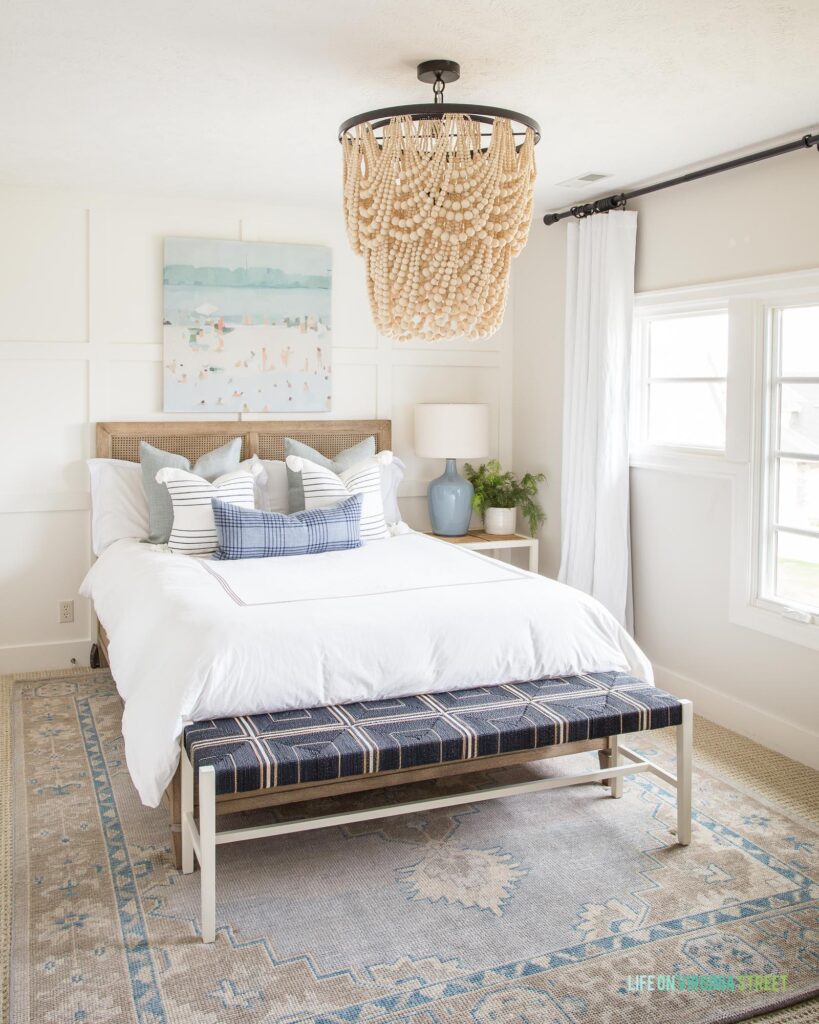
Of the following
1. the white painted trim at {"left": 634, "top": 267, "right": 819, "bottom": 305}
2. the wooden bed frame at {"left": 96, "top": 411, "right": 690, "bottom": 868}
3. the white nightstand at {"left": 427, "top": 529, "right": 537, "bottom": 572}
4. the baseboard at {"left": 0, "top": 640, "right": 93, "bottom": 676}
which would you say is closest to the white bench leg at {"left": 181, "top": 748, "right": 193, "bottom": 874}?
the wooden bed frame at {"left": 96, "top": 411, "right": 690, "bottom": 868}

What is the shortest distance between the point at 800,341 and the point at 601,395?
1040mm

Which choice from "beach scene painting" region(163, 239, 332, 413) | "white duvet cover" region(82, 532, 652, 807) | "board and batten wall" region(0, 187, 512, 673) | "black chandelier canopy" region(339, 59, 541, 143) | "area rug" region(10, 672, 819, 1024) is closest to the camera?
"area rug" region(10, 672, 819, 1024)

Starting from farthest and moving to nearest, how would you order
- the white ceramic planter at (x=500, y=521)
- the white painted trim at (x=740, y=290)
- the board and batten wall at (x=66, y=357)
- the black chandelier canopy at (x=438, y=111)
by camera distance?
the white ceramic planter at (x=500, y=521) → the board and batten wall at (x=66, y=357) → the white painted trim at (x=740, y=290) → the black chandelier canopy at (x=438, y=111)

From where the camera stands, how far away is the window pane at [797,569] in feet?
12.0

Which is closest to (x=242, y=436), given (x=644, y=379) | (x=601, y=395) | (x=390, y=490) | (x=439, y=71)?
(x=390, y=490)

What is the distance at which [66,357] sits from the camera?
4559mm

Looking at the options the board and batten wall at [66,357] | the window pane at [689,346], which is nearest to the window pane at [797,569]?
the window pane at [689,346]

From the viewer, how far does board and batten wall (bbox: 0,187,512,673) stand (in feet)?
14.6

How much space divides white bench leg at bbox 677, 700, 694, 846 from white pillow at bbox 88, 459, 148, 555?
2.73 meters

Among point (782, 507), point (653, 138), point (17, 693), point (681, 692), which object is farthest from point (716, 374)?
point (17, 693)

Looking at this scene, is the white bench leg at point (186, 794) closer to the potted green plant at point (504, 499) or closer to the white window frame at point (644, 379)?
the white window frame at point (644, 379)

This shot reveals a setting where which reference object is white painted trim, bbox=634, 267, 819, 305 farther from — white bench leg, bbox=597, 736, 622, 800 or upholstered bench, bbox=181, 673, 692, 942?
white bench leg, bbox=597, 736, 622, 800

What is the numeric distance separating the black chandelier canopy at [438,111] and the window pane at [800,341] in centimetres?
149

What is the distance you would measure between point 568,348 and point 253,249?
1.71 meters
